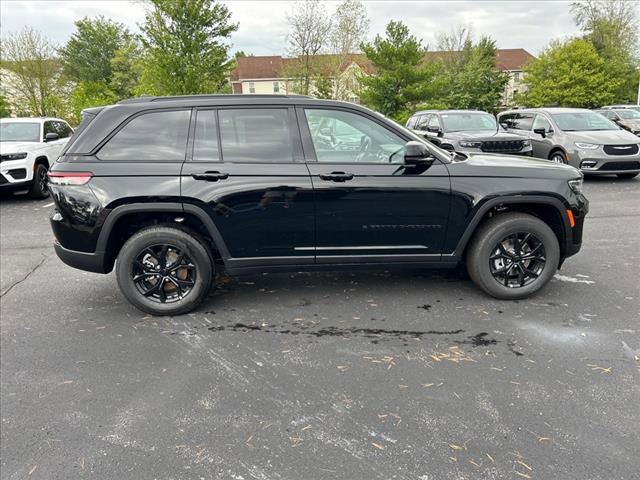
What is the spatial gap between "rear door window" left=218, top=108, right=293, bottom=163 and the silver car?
8.76 m

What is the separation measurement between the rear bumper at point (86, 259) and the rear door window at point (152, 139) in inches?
32.6

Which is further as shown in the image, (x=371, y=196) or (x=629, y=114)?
(x=629, y=114)

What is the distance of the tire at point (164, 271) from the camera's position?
4086 millimetres

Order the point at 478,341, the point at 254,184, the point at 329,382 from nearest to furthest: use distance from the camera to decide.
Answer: the point at 329,382
the point at 478,341
the point at 254,184

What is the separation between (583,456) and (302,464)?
1.43 meters

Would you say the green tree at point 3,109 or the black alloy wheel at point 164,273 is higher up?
the green tree at point 3,109

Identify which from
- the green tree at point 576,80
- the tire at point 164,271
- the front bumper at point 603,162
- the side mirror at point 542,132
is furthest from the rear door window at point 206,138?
the green tree at point 576,80

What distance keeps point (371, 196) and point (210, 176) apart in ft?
4.46

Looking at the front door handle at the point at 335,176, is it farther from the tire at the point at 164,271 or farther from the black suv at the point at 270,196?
the tire at the point at 164,271

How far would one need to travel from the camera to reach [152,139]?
4074 mm

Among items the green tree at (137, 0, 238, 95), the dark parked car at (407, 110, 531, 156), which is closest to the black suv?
the dark parked car at (407, 110, 531, 156)

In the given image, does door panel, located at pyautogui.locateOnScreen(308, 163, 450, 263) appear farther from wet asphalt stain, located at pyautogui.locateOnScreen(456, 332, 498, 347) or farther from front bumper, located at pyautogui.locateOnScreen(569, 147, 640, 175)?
front bumper, located at pyautogui.locateOnScreen(569, 147, 640, 175)

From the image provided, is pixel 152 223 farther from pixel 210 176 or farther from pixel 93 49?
pixel 93 49

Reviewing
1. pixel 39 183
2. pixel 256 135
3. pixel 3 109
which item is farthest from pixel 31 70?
pixel 256 135
